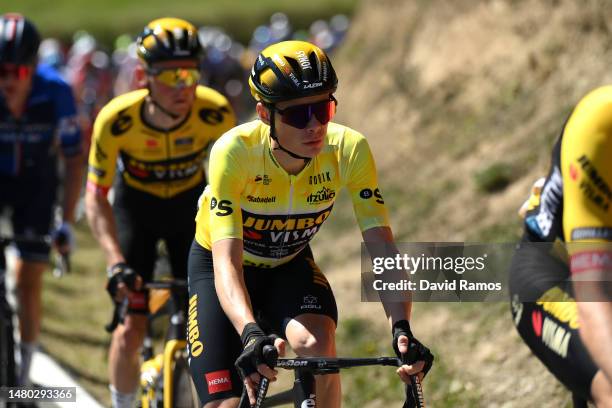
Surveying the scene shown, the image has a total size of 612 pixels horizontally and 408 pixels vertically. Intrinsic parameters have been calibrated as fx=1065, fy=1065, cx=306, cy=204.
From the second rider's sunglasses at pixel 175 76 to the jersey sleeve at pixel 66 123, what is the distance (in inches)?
56.5

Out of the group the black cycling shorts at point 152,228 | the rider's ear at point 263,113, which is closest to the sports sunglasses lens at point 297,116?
the rider's ear at point 263,113

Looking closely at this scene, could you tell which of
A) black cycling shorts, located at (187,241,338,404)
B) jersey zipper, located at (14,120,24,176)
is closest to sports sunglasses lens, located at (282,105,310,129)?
black cycling shorts, located at (187,241,338,404)

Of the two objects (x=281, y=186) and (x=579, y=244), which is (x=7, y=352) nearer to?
(x=281, y=186)

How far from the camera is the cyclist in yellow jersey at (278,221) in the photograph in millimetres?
4750

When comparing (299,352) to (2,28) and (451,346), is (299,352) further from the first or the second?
(2,28)

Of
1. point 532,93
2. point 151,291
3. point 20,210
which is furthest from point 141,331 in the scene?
Result: point 532,93

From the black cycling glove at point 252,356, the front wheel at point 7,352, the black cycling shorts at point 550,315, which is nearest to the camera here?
the black cycling glove at point 252,356

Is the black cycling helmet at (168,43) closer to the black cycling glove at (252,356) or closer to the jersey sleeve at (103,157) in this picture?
the jersey sleeve at (103,157)

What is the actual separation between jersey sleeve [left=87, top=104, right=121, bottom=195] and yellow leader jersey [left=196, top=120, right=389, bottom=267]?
1726 millimetres

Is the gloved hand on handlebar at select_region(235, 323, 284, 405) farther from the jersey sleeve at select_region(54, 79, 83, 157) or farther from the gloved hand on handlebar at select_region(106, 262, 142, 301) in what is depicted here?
the jersey sleeve at select_region(54, 79, 83, 157)

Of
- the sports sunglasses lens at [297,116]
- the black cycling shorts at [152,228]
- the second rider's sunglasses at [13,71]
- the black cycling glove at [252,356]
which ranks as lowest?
the black cycling glove at [252,356]

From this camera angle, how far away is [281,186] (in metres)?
5.09

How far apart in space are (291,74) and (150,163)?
8.38ft

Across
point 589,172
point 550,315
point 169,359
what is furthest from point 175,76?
point 589,172
